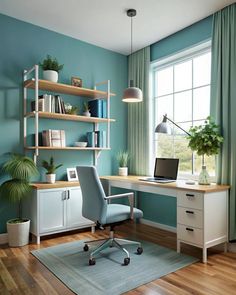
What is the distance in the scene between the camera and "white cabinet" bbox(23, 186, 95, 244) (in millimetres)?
3178

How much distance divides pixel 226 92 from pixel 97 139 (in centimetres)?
192

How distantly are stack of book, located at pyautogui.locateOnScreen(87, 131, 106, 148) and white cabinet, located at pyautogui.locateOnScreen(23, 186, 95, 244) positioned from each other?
29.9 inches

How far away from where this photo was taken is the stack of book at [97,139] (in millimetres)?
3896

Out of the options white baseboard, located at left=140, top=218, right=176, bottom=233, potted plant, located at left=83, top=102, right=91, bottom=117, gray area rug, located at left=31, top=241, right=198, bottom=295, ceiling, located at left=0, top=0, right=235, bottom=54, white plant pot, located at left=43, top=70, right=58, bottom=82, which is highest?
ceiling, located at left=0, top=0, right=235, bottom=54

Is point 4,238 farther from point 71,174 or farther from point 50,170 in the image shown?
point 71,174

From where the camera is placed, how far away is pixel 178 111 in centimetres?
389

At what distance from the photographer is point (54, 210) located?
10.8 feet

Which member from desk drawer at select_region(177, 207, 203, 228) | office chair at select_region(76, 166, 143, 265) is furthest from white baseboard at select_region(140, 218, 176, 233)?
office chair at select_region(76, 166, 143, 265)

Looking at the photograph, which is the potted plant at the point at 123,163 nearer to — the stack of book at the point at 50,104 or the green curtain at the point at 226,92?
the stack of book at the point at 50,104

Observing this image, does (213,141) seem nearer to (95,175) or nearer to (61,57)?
(95,175)

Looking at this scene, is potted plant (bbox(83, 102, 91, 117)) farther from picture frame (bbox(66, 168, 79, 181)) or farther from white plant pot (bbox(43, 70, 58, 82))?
picture frame (bbox(66, 168, 79, 181))

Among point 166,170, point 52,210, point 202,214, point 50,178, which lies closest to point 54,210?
point 52,210

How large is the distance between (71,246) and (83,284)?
0.95 m


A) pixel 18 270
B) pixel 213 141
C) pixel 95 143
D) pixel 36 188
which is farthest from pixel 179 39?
pixel 18 270
